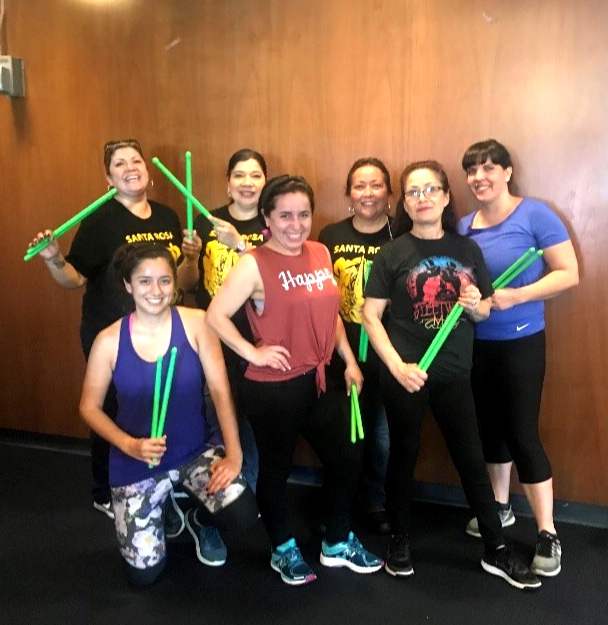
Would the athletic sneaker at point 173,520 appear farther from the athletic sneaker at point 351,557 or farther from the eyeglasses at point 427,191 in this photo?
the eyeglasses at point 427,191

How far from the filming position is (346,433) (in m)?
2.00

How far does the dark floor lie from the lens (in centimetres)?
192

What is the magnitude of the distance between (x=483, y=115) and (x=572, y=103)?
31 cm

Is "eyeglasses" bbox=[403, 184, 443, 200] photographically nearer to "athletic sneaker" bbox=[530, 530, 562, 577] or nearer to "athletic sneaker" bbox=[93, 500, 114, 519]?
"athletic sneaker" bbox=[530, 530, 562, 577]

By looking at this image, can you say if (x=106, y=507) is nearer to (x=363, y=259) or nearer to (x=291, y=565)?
(x=291, y=565)

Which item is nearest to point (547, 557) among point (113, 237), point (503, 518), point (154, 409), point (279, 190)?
point (503, 518)

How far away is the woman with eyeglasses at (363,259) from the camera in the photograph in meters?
2.24

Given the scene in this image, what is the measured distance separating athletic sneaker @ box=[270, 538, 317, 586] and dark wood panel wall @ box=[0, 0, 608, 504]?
31.9 inches

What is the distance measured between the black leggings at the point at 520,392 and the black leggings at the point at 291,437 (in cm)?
53

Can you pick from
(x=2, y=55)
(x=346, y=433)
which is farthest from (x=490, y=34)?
(x=2, y=55)

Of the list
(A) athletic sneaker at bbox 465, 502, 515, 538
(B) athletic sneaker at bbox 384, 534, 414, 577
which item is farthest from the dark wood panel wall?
(B) athletic sneaker at bbox 384, 534, 414, 577

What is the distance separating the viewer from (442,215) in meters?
2.05

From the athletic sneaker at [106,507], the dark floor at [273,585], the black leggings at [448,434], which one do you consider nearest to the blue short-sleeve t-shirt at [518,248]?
the black leggings at [448,434]

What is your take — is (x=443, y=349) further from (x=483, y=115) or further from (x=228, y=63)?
(x=228, y=63)
